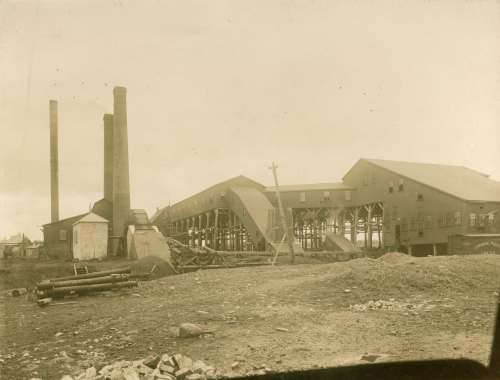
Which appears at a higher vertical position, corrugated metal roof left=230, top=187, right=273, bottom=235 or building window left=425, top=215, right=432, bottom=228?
corrugated metal roof left=230, top=187, right=273, bottom=235

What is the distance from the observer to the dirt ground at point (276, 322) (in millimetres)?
6828

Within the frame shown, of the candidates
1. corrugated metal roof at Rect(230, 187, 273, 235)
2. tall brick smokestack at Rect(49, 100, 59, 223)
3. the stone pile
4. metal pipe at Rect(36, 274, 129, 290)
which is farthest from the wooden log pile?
tall brick smokestack at Rect(49, 100, 59, 223)

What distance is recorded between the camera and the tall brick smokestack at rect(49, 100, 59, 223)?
42.3 m

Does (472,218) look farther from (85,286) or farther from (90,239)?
(90,239)

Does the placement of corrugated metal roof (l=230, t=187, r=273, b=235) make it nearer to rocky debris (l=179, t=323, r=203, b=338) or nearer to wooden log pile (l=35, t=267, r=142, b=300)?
wooden log pile (l=35, t=267, r=142, b=300)

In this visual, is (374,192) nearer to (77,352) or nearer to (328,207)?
(328,207)

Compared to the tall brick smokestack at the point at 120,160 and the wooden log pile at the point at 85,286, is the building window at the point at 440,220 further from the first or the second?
the tall brick smokestack at the point at 120,160

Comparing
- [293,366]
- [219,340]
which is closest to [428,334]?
[293,366]

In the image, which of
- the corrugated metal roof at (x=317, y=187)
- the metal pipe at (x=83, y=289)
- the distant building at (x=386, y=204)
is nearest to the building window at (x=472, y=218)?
the distant building at (x=386, y=204)

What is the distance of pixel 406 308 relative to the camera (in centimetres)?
943

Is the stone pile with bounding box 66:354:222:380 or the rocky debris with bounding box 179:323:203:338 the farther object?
the rocky debris with bounding box 179:323:203:338

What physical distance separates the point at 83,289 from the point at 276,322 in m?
7.99

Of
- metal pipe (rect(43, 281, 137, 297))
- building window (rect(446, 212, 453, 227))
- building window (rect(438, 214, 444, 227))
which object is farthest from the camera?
building window (rect(438, 214, 444, 227))

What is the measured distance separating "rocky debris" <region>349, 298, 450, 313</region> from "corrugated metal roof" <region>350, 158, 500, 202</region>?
20741mm
